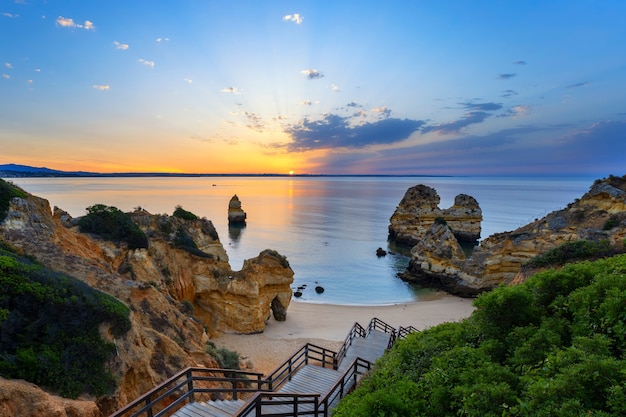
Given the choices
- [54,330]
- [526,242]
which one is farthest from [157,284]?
[526,242]

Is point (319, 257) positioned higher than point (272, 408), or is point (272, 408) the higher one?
point (272, 408)

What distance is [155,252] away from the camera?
20.6 metres

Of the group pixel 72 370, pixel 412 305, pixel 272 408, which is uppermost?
pixel 72 370

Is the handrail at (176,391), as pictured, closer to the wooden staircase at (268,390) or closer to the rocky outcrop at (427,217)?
the wooden staircase at (268,390)

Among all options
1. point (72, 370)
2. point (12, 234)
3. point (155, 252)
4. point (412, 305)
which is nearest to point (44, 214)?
point (12, 234)

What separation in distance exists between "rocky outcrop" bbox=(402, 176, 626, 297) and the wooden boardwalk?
18167 mm

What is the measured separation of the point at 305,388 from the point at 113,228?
47.7ft

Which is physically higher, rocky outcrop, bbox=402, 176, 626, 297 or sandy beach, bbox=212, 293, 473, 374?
rocky outcrop, bbox=402, 176, 626, 297

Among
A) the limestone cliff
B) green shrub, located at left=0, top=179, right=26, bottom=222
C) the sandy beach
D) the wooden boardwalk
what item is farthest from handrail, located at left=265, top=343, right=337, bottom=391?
green shrub, located at left=0, top=179, right=26, bottom=222

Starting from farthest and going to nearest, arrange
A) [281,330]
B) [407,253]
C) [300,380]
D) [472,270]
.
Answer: [407,253] < [472,270] < [281,330] < [300,380]

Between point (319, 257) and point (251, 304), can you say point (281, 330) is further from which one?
point (319, 257)

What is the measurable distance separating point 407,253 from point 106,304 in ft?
168

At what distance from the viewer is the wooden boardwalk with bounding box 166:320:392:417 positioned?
694 centimetres

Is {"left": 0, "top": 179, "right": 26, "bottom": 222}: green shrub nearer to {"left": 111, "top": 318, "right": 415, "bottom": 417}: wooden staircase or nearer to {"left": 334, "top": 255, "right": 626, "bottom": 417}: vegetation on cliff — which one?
{"left": 111, "top": 318, "right": 415, "bottom": 417}: wooden staircase
